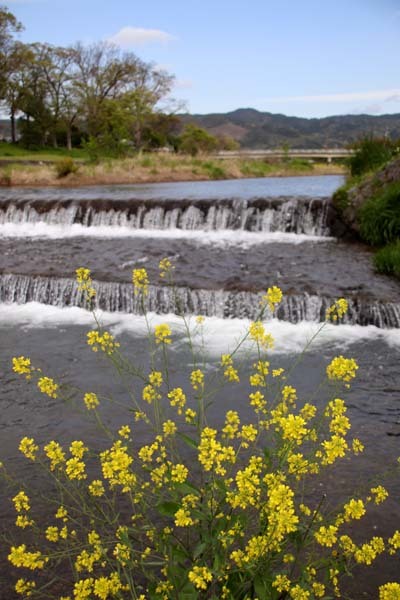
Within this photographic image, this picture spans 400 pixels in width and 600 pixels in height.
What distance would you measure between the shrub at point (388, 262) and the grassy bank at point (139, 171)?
18.0m

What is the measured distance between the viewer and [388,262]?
34.3 ft

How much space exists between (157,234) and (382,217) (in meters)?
5.62

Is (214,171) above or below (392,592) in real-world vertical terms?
above

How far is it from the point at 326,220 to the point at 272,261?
12.3ft

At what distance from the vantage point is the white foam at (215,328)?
26.0 feet

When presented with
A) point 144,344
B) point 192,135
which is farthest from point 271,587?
point 192,135

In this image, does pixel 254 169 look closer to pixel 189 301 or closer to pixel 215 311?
pixel 189 301

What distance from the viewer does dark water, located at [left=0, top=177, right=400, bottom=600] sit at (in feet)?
17.9

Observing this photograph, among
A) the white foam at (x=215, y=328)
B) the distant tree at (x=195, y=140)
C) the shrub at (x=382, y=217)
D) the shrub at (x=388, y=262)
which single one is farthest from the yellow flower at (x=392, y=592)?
the distant tree at (x=195, y=140)

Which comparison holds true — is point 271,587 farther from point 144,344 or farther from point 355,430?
point 144,344

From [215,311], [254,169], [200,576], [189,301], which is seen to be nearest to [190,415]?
[200,576]

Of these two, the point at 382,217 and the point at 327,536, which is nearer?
the point at 327,536

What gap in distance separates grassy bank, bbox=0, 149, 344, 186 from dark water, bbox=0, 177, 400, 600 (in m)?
9.40

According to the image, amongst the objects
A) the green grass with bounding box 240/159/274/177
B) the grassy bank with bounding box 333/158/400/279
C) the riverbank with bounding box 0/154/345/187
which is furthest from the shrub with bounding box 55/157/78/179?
the grassy bank with bounding box 333/158/400/279
